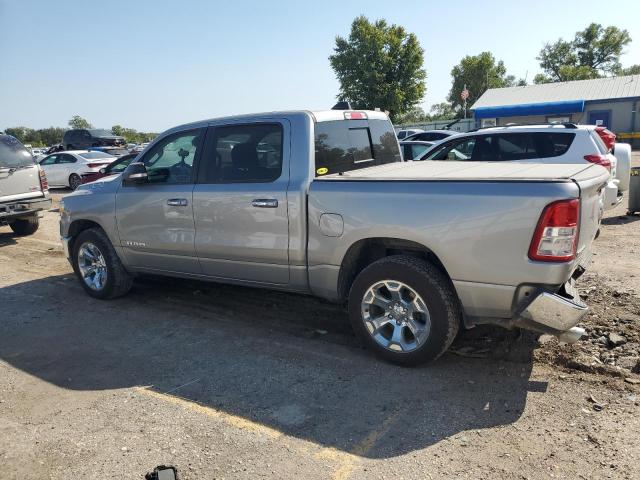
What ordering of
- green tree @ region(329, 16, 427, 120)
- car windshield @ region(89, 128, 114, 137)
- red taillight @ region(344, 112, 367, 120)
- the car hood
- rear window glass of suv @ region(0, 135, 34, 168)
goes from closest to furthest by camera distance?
the car hood < red taillight @ region(344, 112, 367, 120) < rear window glass of suv @ region(0, 135, 34, 168) < car windshield @ region(89, 128, 114, 137) < green tree @ region(329, 16, 427, 120)

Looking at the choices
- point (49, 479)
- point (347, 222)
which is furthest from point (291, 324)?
point (49, 479)

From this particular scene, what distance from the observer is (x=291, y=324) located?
4.97m

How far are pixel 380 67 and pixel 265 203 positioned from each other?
149 feet

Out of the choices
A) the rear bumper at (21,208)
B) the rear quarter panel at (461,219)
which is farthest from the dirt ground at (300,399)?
the rear bumper at (21,208)

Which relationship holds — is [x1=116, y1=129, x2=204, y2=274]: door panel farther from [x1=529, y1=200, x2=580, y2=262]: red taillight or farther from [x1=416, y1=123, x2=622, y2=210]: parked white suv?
[x1=416, y1=123, x2=622, y2=210]: parked white suv

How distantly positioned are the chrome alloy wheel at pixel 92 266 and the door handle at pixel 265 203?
2412mm

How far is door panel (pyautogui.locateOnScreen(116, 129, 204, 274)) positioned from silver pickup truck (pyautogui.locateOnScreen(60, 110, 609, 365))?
1 centimetres

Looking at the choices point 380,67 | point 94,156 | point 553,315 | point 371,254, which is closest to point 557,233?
point 553,315

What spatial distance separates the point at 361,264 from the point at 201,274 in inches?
69.1

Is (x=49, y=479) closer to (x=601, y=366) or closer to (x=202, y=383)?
(x=202, y=383)

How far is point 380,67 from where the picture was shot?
153ft

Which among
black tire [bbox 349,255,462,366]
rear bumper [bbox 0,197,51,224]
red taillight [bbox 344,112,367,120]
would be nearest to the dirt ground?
black tire [bbox 349,255,462,366]

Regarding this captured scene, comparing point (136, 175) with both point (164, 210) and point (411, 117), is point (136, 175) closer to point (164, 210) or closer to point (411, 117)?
point (164, 210)

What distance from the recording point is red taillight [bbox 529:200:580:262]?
3172 mm
